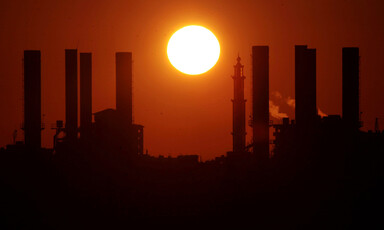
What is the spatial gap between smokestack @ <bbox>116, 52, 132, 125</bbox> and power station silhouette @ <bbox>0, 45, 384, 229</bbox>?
0.05m

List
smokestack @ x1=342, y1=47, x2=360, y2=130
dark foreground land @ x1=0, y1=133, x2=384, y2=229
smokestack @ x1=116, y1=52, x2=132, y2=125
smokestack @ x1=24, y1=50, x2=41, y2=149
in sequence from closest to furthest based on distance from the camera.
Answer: dark foreground land @ x1=0, y1=133, x2=384, y2=229
smokestack @ x1=342, y1=47, x2=360, y2=130
smokestack @ x1=116, y1=52, x2=132, y2=125
smokestack @ x1=24, y1=50, x2=41, y2=149

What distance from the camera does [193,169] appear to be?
134 ft

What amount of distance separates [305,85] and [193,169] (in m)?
7.48

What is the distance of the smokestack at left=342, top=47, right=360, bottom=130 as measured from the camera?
39500 millimetres

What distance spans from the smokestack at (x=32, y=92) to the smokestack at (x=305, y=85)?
45.2 feet

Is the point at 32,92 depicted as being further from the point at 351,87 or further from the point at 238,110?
→ the point at 351,87

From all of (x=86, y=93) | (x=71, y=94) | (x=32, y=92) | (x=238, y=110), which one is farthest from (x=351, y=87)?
(x=32, y=92)

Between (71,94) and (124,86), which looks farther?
(71,94)

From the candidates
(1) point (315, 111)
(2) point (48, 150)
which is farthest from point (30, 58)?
(1) point (315, 111)

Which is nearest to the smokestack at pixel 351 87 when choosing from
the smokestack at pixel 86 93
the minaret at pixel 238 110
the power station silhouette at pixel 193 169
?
the power station silhouette at pixel 193 169

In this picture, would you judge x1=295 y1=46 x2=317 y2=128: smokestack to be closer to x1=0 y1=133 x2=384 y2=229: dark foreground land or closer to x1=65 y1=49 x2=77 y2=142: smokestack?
x1=0 y1=133 x2=384 y2=229: dark foreground land

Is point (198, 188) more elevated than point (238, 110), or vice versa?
point (238, 110)

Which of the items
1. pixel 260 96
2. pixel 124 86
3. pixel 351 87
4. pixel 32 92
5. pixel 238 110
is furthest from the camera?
pixel 238 110

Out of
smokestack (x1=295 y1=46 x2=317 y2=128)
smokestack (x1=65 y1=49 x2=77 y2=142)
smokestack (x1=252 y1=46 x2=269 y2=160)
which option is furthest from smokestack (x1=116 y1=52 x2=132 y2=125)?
smokestack (x1=295 y1=46 x2=317 y2=128)
